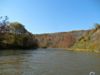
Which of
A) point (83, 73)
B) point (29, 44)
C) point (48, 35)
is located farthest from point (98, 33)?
point (48, 35)

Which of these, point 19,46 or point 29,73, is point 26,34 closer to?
point 19,46

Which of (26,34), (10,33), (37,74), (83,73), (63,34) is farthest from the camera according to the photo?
(63,34)

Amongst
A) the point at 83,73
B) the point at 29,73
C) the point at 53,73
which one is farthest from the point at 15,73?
the point at 83,73

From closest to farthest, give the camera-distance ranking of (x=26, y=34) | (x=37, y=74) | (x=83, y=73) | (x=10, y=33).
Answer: (x=37, y=74) < (x=83, y=73) < (x=10, y=33) < (x=26, y=34)

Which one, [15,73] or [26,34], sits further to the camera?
[26,34]

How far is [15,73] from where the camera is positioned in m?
21.0

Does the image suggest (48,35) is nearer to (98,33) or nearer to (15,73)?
(98,33)

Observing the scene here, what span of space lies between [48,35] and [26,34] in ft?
228

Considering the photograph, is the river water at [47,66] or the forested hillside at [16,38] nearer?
the river water at [47,66]

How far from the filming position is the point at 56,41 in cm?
16000

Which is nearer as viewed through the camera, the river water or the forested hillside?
the river water

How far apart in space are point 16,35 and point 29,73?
65190 mm

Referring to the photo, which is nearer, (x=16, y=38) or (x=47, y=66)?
(x=47, y=66)

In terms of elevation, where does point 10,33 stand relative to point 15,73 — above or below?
above
